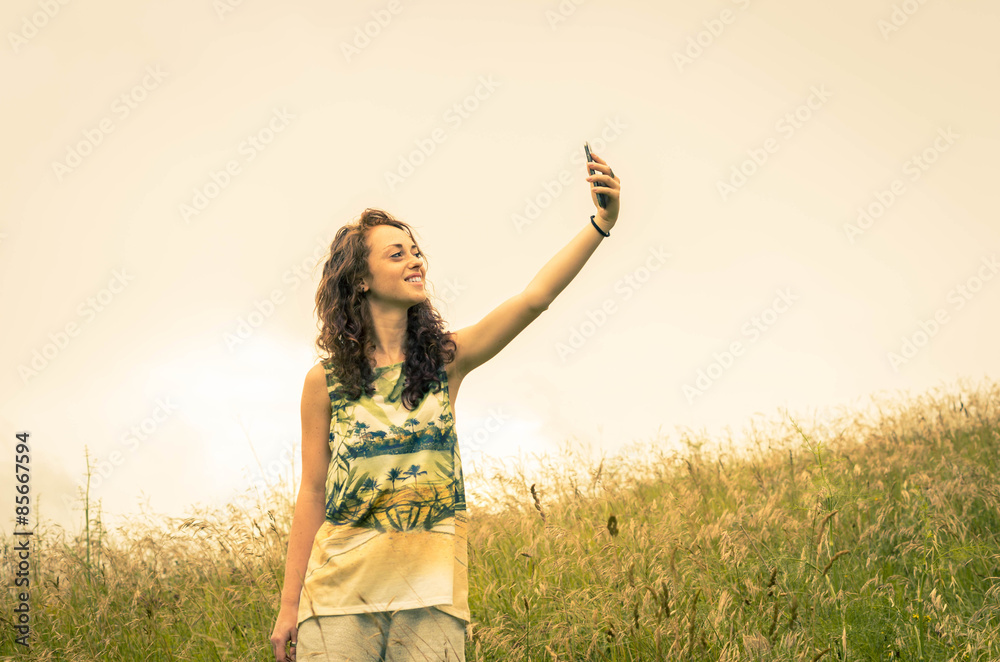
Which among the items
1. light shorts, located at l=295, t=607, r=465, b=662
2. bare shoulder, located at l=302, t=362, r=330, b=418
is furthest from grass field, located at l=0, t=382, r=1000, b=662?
bare shoulder, located at l=302, t=362, r=330, b=418

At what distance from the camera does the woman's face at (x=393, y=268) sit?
2617mm

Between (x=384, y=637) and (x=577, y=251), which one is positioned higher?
(x=577, y=251)

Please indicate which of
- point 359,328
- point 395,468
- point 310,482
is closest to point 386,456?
point 395,468

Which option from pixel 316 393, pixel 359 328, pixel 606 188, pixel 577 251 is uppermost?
pixel 606 188

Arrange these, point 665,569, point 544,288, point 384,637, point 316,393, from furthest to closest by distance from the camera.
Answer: point 665,569 < point 316,393 < point 544,288 < point 384,637

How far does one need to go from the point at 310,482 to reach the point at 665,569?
2.06 meters

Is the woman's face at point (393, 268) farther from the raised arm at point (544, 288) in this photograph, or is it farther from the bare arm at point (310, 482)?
the bare arm at point (310, 482)

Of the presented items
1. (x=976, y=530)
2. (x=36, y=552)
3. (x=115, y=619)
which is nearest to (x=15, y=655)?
(x=115, y=619)

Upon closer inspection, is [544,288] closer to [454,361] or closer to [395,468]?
[454,361]

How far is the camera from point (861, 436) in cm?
668

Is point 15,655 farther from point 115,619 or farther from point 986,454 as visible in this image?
point 986,454

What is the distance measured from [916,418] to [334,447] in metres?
6.39

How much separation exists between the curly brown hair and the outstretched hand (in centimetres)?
71

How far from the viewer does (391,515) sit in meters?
2.36
